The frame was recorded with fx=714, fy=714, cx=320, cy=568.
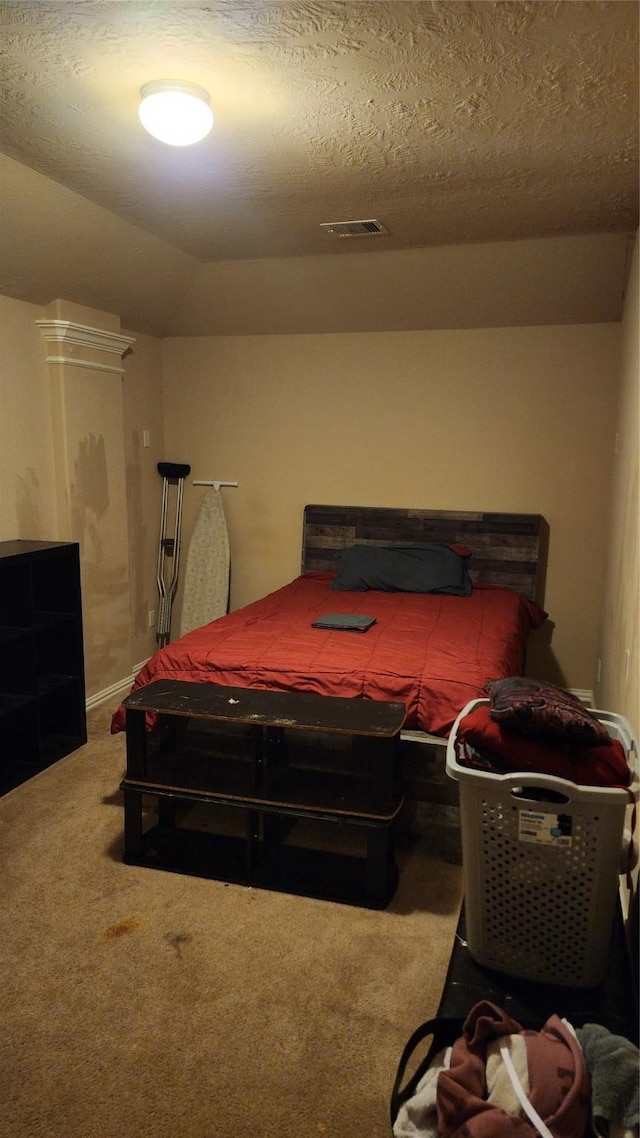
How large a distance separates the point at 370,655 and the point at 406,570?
136 cm

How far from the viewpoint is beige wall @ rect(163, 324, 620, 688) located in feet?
13.5

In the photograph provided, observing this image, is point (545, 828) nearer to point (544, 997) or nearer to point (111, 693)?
point (544, 997)

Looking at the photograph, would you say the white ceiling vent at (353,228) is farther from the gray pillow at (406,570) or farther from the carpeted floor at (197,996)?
the carpeted floor at (197,996)

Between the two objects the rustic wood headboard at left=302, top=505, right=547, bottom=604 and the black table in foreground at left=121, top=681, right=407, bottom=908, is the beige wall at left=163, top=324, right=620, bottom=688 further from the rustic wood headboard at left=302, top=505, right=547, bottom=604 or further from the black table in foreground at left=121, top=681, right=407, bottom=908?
the black table in foreground at left=121, top=681, right=407, bottom=908

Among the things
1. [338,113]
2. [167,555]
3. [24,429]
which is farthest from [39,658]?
[338,113]

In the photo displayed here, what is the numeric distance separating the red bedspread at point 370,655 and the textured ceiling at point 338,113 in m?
1.80

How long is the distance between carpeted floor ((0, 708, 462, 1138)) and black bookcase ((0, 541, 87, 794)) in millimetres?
611

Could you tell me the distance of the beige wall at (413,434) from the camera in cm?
413

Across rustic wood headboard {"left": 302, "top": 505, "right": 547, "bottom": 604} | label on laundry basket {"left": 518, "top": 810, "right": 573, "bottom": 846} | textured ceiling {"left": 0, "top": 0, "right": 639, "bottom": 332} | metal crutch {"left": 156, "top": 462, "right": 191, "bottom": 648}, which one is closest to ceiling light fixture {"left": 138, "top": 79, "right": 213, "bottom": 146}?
textured ceiling {"left": 0, "top": 0, "right": 639, "bottom": 332}

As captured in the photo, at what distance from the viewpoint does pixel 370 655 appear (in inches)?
113

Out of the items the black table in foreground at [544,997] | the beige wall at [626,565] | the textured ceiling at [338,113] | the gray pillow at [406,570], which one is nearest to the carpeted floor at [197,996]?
the black table in foreground at [544,997]

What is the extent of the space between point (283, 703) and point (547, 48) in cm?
204

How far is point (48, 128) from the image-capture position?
2271 millimetres

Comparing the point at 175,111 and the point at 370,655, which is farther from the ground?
the point at 175,111
